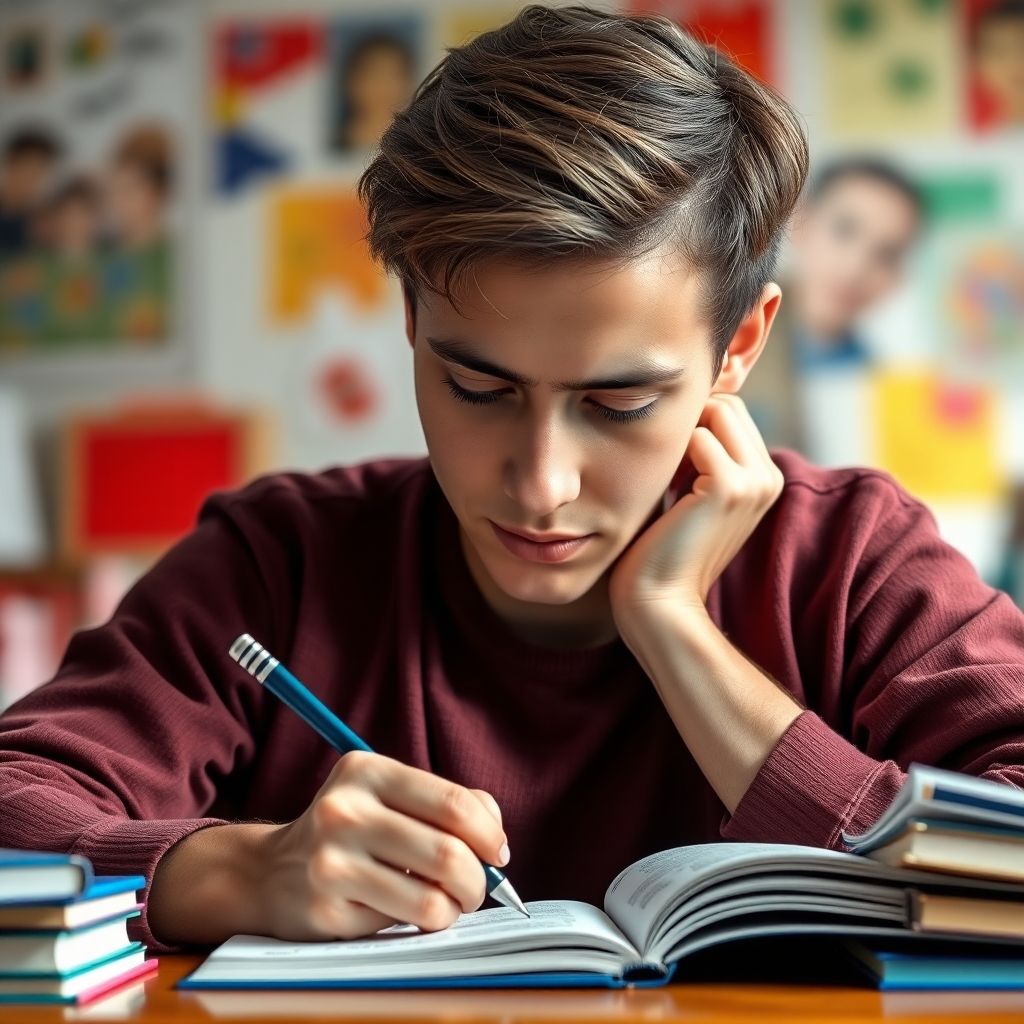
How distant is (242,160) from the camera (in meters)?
3.58

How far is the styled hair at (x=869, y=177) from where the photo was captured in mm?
3371

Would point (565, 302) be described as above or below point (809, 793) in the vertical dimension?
above

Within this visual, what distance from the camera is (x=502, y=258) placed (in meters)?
1.04

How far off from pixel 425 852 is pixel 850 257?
280 centimetres

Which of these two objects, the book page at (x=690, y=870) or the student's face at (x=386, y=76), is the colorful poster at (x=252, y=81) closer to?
the student's face at (x=386, y=76)

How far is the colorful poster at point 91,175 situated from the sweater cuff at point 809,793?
9.41 ft

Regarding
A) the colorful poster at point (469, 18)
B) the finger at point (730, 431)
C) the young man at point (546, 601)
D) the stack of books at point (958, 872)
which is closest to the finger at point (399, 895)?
the young man at point (546, 601)

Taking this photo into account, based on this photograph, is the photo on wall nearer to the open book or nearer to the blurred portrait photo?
the blurred portrait photo

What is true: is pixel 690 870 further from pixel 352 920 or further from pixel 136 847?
pixel 136 847

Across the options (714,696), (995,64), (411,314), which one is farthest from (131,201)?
(714,696)

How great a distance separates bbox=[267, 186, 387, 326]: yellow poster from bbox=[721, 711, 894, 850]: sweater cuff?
266 cm

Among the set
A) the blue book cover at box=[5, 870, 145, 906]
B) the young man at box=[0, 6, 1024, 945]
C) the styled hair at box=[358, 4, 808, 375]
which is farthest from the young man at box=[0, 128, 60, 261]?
the blue book cover at box=[5, 870, 145, 906]

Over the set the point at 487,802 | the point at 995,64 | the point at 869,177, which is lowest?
the point at 487,802

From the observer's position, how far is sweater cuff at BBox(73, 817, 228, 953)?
3.03 feet
